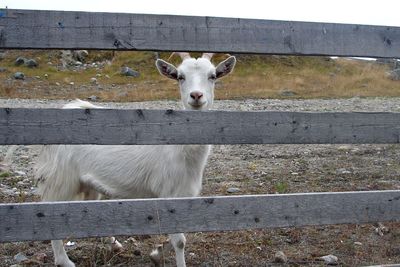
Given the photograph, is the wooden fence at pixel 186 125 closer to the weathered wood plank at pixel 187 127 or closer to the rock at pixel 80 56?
the weathered wood plank at pixel 187 127

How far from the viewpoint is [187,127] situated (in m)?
4.04

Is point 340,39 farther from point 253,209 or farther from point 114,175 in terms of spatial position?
point 114,175

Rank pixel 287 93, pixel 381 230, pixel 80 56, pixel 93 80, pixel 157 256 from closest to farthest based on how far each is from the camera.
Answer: pixel 157 256, pixel 381 230, pixel 287 93, pixel 93 80, pixel 80 56

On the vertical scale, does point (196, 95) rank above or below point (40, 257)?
above

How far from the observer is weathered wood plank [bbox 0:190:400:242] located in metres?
3.82

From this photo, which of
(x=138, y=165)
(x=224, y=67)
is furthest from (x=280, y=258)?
(x=224, y=67)

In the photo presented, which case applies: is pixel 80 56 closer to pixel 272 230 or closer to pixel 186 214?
Result: pixel 272 230

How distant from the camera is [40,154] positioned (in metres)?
6.41

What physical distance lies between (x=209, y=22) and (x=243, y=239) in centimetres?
288

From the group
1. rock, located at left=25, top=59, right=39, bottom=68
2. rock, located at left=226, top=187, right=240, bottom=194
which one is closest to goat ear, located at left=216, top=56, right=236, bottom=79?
rock, located at left=226, top=187, right=240, bottom=194

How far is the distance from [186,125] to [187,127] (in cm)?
2

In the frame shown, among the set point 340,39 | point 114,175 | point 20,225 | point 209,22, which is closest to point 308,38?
point 340,39

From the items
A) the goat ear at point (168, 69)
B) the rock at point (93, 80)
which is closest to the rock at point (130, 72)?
the rock at point (93, 80)

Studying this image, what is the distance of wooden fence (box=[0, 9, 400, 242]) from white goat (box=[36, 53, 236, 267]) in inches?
61.3
